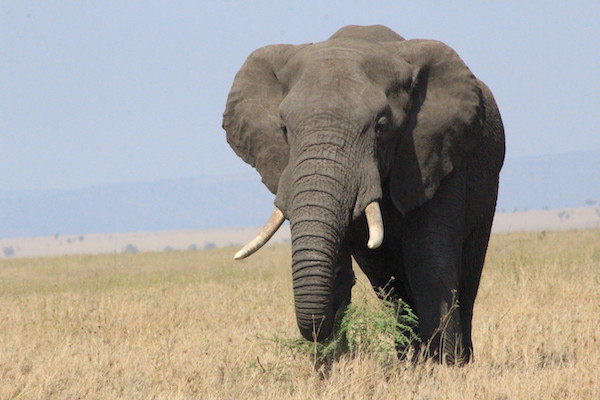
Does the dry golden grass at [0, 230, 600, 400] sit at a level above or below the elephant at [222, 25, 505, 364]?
below

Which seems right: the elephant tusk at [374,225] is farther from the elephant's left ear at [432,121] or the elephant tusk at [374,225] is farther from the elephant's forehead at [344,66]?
the elephant's forehead at [344,66]

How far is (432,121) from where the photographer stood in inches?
303

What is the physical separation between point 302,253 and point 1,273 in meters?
21.7

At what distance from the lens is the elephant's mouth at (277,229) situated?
22.0 ft

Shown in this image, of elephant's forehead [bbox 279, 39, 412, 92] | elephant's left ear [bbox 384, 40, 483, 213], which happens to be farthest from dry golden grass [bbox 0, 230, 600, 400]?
elephant's forehead [bbox 279, 39, 412, 92]

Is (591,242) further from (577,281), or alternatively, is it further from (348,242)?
Result: (348,242)

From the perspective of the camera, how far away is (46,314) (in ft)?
42.2

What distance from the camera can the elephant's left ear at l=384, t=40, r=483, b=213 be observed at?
7637mm

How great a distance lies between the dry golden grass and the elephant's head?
70 centimetres

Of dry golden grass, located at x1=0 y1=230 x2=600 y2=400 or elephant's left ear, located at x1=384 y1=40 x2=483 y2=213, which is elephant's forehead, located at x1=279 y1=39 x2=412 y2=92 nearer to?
elephant's left ear, located at x1=384 y1=40 x2=483 y2=213

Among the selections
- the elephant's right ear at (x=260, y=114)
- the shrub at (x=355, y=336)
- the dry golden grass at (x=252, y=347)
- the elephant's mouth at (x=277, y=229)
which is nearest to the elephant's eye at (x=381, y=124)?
the elephant's mouth at (x=277, y=229)

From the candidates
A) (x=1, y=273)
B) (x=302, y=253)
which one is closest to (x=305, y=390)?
(x=302, y=253)

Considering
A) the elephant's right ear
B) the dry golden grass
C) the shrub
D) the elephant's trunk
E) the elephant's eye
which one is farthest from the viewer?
the elephant's right ear

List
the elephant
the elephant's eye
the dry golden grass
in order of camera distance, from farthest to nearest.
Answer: the dry golden grass
the elephant's eye
the elephant
